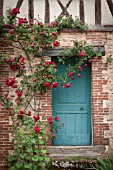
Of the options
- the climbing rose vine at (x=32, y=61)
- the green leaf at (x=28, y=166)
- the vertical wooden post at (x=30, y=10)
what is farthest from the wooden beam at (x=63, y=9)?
the green leaf at (x=28, y=166)

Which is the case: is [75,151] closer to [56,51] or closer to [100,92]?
[100,92]

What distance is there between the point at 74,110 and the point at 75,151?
0.92m

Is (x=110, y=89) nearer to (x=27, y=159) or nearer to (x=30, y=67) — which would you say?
(x=30, y=67)

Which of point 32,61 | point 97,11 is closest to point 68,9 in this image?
point 97,11

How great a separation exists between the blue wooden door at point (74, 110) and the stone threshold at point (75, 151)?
0.61ft

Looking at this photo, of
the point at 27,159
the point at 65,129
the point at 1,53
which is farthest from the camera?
the point at 65,129

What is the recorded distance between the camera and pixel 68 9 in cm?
612

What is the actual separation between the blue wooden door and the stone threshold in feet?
0.61

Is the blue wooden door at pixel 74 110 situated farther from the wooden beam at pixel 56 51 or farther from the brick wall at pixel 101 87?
the wooden beam at pixel 56 51

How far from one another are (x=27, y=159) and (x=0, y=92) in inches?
64.5

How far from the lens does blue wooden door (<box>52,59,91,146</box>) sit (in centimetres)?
645

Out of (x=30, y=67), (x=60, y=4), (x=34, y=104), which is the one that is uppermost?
(x=60, y=4)

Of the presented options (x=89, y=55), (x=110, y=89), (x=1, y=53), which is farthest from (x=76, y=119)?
(x=1, y=53)

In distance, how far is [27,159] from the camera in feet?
17.1
